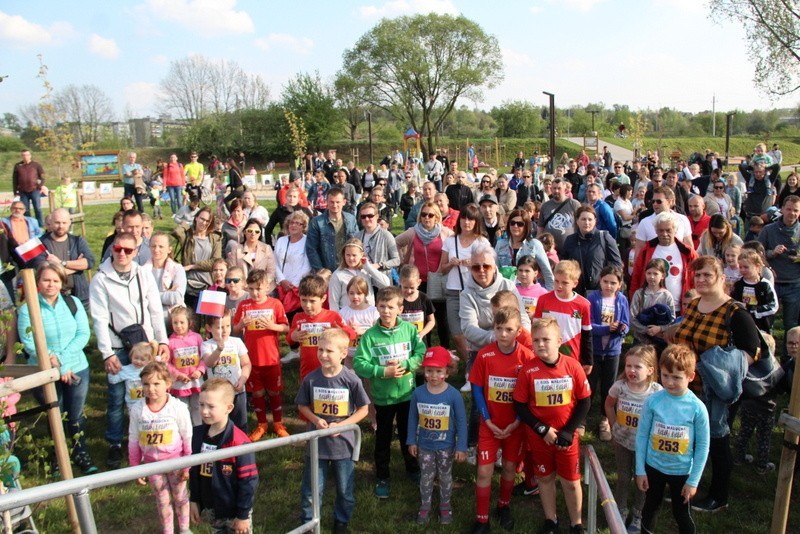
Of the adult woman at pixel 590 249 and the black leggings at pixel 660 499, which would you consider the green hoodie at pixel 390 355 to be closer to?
the black leggings at pixel 660 499

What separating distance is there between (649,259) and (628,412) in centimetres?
252

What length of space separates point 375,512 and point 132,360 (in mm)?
2324

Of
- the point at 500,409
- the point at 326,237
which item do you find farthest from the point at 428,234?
the point at 500,409

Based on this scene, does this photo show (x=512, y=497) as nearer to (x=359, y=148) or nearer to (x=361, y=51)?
(x=359, y=148)

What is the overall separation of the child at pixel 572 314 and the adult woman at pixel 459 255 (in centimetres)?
107

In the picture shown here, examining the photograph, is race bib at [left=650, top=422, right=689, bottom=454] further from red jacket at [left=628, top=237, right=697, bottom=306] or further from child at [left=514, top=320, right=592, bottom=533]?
red jacket at [left=628, top=237, right=697, bottom=306]

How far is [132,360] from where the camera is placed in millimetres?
5164

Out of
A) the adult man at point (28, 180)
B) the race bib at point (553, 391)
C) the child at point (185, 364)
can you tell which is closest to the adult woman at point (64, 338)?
the child at point (185, 364)

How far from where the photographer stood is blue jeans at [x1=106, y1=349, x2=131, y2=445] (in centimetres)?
544

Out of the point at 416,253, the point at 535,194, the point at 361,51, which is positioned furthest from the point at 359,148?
the point at 416,253

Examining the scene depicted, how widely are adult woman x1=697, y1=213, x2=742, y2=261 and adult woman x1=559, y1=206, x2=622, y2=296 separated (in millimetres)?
1150

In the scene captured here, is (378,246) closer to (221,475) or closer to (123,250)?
(123,250)

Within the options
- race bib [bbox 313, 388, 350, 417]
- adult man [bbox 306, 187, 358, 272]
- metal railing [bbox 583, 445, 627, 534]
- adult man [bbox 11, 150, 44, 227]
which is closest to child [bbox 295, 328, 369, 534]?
race bib [bbox 313, 388, 350, 417]

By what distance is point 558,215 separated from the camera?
829 centimetres
